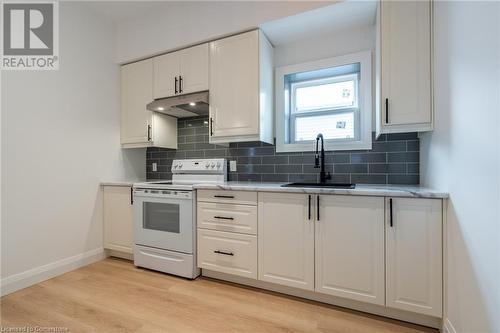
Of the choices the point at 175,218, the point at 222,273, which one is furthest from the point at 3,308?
the point at 222,273

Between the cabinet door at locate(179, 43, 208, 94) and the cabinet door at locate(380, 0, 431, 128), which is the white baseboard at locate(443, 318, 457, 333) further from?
the cabinet door at locate(179, 43, 208, 94)

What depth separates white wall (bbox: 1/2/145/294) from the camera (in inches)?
80.4

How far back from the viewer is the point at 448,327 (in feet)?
4.63

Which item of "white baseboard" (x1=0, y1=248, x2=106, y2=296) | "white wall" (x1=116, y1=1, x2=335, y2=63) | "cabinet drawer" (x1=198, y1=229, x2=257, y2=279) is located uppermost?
"white wall" (x1=116, y1=1, x2=335, y2=63)

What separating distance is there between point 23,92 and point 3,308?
177cm

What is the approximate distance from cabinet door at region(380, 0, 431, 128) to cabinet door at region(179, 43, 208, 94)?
1656 millimetres

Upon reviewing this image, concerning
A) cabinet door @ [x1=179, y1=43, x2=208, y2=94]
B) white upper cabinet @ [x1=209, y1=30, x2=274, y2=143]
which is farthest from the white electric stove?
cabinet door @ [x1=179, y1=43, x2=208, y2=94]

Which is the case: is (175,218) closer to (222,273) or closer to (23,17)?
(222,273)

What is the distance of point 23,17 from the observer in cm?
214

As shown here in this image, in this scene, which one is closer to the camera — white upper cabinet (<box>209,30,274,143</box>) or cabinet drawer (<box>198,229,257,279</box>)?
cabinet drawer (<box>198,229,257,279</box>)

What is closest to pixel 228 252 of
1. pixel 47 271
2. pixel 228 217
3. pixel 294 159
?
pixel 228 217

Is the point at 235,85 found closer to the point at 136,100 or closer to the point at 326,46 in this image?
the point at 326,46

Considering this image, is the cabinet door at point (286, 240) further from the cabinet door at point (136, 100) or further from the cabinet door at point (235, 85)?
the cabinet door at point (136, 100)

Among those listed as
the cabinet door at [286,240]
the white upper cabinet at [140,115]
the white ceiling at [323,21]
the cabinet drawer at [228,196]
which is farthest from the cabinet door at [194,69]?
the cabinet door at [286,240]
